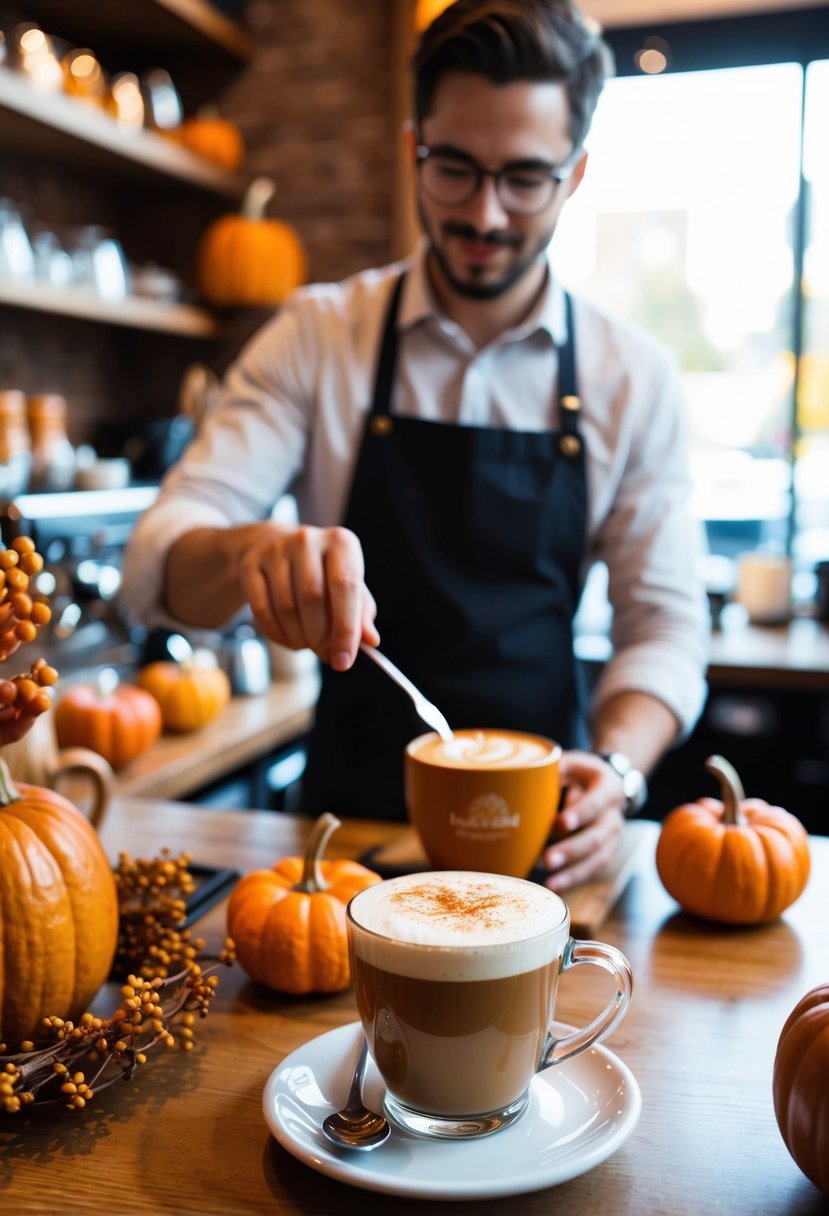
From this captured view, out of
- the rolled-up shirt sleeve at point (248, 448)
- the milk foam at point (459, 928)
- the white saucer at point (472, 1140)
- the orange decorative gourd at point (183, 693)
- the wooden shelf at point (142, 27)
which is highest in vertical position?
the wooden shelf at point (142, 27)

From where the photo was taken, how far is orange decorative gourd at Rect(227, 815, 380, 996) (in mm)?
905

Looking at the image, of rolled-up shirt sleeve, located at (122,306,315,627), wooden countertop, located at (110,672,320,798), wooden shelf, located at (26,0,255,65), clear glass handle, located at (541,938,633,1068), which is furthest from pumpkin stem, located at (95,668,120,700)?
wooden shelf, located at (26,0,255,65)

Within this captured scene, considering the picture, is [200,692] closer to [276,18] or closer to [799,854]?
[799,854]

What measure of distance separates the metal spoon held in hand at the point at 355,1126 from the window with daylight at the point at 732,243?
3.18m

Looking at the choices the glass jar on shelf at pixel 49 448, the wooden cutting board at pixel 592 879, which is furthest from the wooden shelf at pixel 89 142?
the wooden cutting board at pixel 592 879

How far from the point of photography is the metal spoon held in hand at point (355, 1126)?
0.67 m

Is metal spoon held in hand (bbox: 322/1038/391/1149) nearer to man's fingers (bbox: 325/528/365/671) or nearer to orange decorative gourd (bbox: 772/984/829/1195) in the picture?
orange decorative gourd (bbox: 772/984/829/1195)

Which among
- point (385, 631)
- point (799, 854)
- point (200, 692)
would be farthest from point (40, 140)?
point (799, 854)

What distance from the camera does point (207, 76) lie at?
12.6 ft

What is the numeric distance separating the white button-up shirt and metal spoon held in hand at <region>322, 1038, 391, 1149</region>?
106 centimetres

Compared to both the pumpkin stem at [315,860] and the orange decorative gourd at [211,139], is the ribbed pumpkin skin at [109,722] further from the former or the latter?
the orange decorative gourd at [211,139]

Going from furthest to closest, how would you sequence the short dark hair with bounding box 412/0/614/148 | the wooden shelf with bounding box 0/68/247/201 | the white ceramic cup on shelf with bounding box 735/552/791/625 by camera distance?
1. the white ceramic cup on shelf with bounding box 735/552/791/625
2. the wooden shelf with bounding box 0/68/247/201
3. the short dark hair with bounding box 412/0/614/148

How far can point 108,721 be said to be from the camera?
7.07ft

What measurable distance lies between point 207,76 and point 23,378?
4.51 ft
